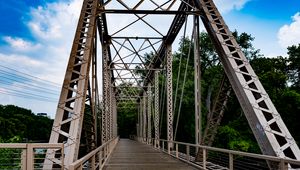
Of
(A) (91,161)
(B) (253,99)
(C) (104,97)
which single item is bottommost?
(A) (91,161)

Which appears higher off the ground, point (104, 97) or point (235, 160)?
point (104, 97)

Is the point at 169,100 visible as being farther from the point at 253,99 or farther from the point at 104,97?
the point at 253,99

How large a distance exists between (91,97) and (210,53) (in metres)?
37.9

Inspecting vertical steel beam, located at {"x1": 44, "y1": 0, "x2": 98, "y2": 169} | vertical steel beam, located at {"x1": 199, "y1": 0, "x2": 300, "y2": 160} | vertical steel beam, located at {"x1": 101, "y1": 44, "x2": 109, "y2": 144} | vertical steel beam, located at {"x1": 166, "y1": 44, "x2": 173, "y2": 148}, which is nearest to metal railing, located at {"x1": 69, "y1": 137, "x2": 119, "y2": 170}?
vertical steel beam, located at {"x1": 44, "y1": 0, "x2": 98, "y2": 169}

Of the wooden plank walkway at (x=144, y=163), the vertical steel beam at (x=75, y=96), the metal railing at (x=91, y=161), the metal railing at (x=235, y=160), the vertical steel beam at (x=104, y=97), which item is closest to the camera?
the metal railing at (x=91, y=161)

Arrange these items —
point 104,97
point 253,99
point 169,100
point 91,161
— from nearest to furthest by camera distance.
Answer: point 253,99, point 91,161, point 104,97, point 169,100

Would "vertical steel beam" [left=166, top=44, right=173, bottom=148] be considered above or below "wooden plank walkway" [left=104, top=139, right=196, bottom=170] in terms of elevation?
above

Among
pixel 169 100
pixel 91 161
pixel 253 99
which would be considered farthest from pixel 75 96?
pixel 169 100

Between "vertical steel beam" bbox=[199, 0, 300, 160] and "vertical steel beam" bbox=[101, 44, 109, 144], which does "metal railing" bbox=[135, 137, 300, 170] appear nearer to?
"vertical steel beam" bbox=[199, 0, 300, 160]

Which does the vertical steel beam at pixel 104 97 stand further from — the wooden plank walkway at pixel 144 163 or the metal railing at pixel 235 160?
the metal railing at pixel 235 160

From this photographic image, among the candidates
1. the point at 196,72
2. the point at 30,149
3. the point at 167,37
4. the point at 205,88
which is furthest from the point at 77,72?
the point at 205,88

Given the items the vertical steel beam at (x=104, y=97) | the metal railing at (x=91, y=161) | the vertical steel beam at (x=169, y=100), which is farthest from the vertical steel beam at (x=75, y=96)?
the vertical steel beam at (x=169, y=100)

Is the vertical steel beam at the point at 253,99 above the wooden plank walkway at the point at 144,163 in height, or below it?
above

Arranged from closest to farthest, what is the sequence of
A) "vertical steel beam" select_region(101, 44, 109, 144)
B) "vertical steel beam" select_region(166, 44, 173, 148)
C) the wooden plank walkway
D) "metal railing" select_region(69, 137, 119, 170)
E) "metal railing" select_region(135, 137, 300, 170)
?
"metal railing" select_region(69, 137, 119, 170) < "metal railing" select_region(135, 137, 300, 170) < the wooden plank walkway < "vertical steel beam" select_region(101, 44, 109, 144) < "vertical steel beam" select_region(166, 44, 173, 148)
